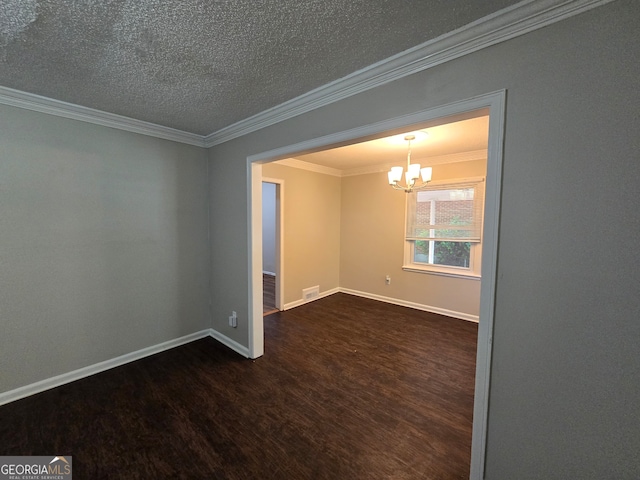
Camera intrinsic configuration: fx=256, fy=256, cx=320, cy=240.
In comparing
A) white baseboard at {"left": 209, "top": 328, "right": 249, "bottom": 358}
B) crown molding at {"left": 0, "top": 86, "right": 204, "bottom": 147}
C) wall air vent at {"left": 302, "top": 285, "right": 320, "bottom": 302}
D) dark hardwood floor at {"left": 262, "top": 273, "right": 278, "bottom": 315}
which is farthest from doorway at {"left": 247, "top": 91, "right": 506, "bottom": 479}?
wall air vent at {"left": 302, "top": 285, "right": 320, "bottom": 302}

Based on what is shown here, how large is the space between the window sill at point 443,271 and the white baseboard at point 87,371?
3321mm

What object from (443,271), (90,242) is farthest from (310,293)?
(90,242)

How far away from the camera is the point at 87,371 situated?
237 centimetres

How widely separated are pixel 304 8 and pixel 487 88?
94 centimetres

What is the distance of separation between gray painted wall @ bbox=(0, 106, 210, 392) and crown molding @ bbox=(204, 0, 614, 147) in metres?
1.70

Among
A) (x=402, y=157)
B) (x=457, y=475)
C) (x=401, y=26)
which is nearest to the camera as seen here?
Result: (x=401, y=26)

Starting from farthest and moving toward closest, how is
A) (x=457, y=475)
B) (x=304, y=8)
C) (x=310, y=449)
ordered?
(x=310, y=449) → (x=457, y=475) → (x=304, y=8)

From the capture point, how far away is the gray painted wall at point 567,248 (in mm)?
986

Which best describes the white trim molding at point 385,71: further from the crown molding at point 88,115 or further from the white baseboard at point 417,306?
the white baseboard at point 417,306

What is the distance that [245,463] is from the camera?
61.3 inches

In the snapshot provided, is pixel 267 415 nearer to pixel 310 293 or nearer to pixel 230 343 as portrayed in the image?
pixel 230 343

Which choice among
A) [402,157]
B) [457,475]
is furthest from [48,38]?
[402,157]

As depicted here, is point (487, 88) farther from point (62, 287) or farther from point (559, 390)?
point (62, 287)

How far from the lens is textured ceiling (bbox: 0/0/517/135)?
→ 3.78ft
